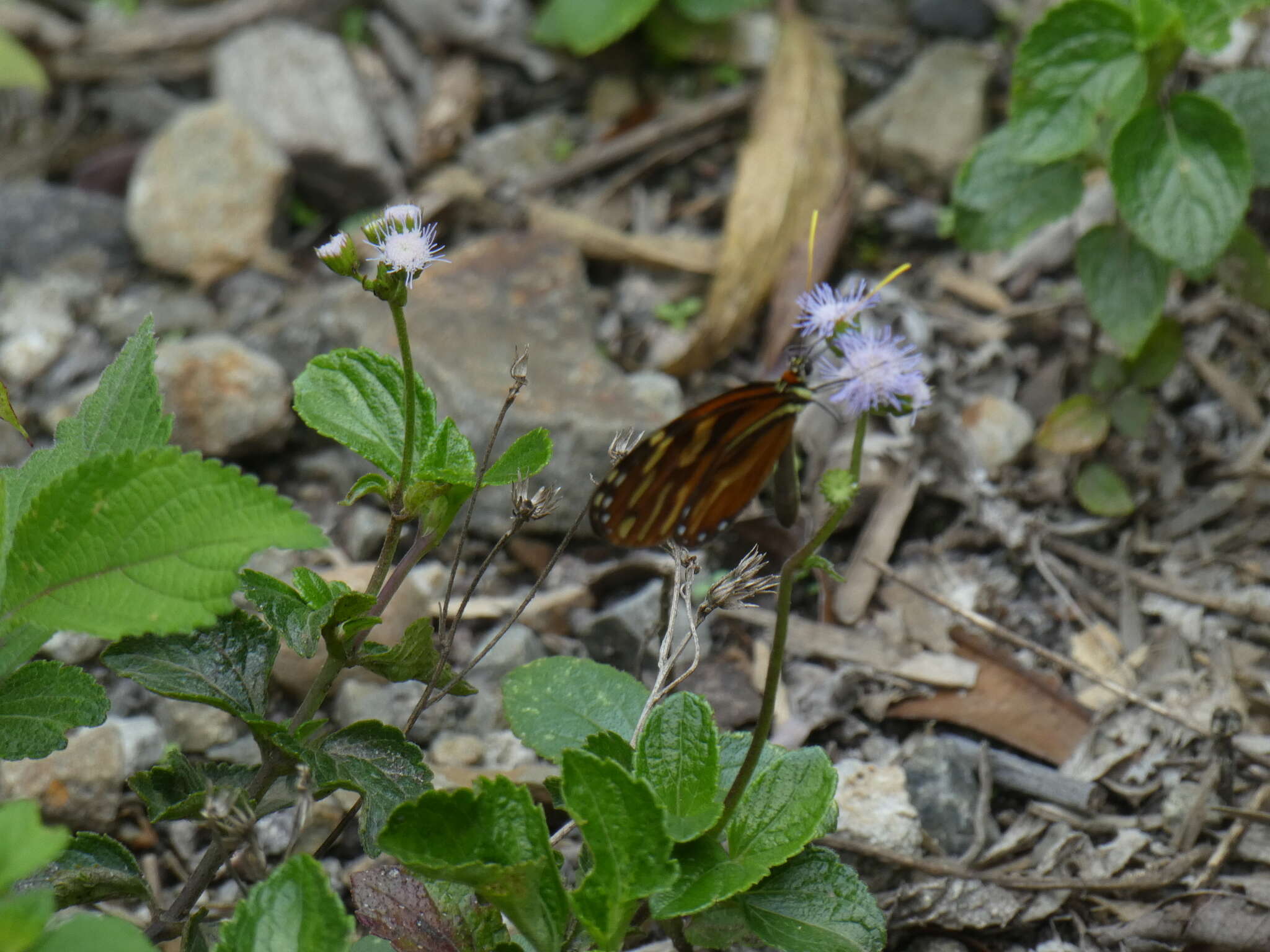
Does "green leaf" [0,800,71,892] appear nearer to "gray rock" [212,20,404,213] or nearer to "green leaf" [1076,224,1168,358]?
"green leaf" [1076,224,1168,358]

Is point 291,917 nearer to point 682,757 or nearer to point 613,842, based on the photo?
point 613,842

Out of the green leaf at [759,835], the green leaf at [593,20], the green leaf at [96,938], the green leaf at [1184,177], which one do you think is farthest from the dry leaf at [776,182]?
the green leaf at [96,938]

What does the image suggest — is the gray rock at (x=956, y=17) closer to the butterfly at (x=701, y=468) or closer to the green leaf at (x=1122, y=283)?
the green leaf at (x=1122, y=283)

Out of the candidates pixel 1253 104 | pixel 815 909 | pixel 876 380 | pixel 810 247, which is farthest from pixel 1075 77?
pixel 815 909

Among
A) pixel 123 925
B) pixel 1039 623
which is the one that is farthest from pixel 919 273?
pixel 123 925

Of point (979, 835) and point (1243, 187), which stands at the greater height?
point (1243, 187)

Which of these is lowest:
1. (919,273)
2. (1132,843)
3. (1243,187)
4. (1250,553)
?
(1132,843)

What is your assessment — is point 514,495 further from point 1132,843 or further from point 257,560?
point 1132,843

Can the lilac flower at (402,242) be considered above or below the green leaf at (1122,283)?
above
